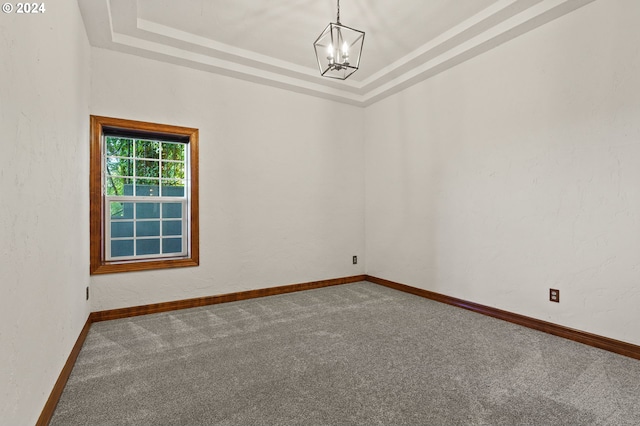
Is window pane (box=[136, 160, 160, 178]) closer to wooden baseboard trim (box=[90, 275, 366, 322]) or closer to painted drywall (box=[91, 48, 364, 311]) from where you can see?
painted drywall (box=[91, 48, 364, 311])

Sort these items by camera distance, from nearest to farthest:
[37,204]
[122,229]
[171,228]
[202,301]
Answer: [37,204], [202,301], [171,228], [122,229]

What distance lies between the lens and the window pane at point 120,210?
137 inches

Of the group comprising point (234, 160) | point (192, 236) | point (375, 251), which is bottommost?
point (375, 251)

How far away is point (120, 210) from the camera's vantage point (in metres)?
3.58

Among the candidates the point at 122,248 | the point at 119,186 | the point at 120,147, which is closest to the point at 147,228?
the point at 122,248

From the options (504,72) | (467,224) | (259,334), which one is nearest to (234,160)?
(259,334)

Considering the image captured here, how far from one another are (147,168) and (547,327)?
4.35 meters

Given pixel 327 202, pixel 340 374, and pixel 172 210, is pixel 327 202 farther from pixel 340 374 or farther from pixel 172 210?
pixel 340 374

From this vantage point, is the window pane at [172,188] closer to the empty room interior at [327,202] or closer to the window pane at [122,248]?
the empty room interior at [327,202]

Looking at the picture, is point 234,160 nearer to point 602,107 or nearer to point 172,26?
point 172,26

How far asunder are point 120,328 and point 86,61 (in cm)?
244

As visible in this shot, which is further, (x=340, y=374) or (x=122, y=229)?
(x=122, y=229)

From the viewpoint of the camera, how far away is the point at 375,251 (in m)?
4.68

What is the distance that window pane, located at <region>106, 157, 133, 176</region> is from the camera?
11.3 feet
